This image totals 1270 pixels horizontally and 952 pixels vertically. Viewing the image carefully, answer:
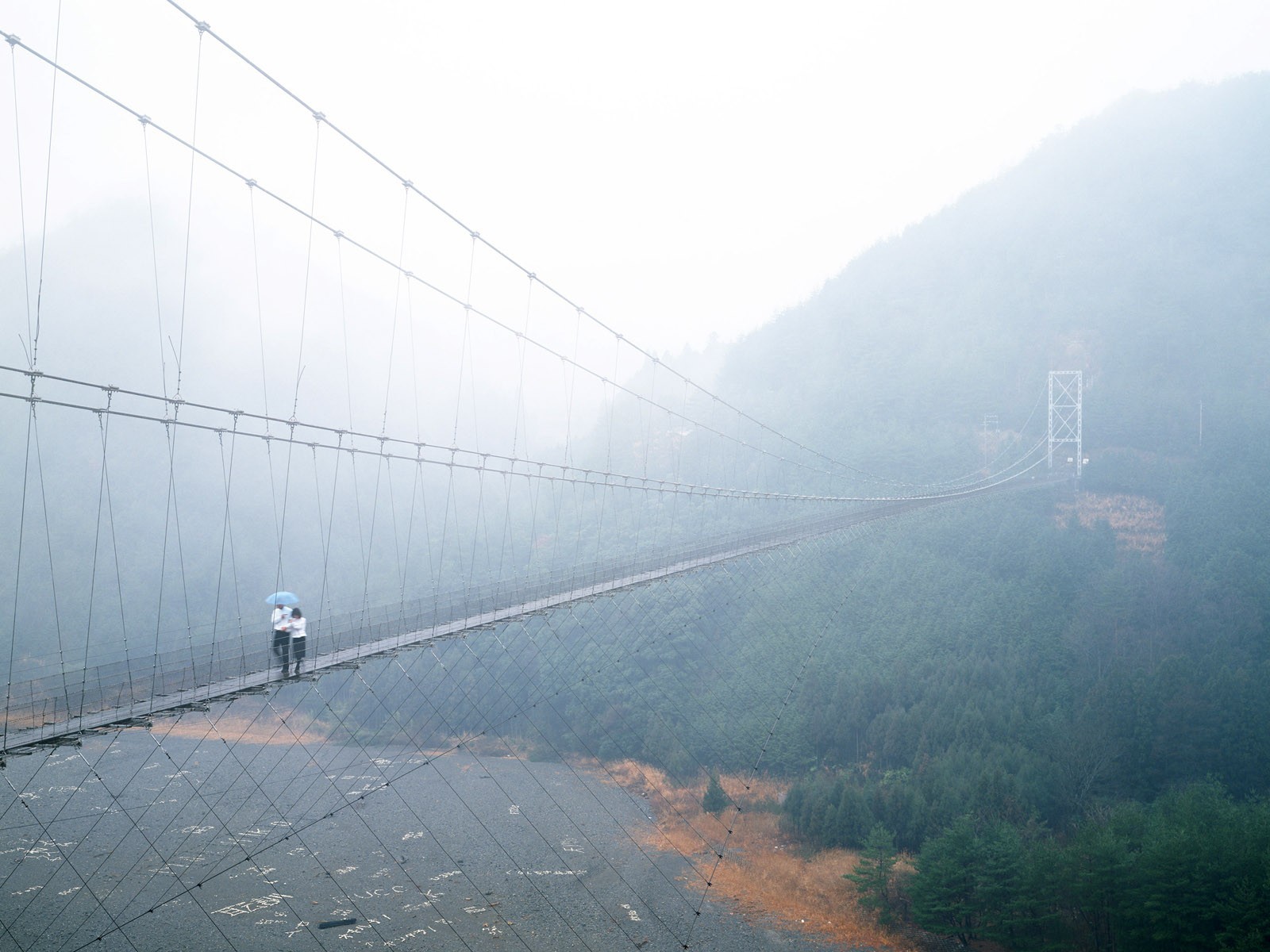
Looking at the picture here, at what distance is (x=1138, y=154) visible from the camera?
44375 mm

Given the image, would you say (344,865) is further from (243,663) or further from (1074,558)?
(1074,558)

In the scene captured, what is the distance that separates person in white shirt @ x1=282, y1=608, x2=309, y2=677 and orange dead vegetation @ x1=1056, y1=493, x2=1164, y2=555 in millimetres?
26218

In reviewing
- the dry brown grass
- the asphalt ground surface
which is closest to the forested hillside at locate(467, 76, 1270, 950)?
the dry brown grass

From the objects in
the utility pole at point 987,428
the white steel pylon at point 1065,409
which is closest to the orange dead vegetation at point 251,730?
the utility pole at point 987,428

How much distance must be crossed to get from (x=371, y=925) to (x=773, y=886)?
20.5 ft

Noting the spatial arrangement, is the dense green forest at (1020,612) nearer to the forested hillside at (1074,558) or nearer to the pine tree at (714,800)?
the forested hillside at (1074,558)

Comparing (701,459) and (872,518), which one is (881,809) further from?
(701,459)

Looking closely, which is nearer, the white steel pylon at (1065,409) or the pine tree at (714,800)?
the pine tree at (714,800)

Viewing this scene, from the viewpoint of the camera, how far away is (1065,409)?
34344 millimetres

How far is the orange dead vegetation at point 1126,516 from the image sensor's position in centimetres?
2738

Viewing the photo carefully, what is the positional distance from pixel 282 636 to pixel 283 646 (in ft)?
0.32

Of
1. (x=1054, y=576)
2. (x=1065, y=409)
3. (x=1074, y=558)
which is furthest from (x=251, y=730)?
(x=1065, y=409)

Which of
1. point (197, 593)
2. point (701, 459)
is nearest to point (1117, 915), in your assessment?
point (701, 459)

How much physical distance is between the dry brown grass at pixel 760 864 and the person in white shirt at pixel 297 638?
852cm
